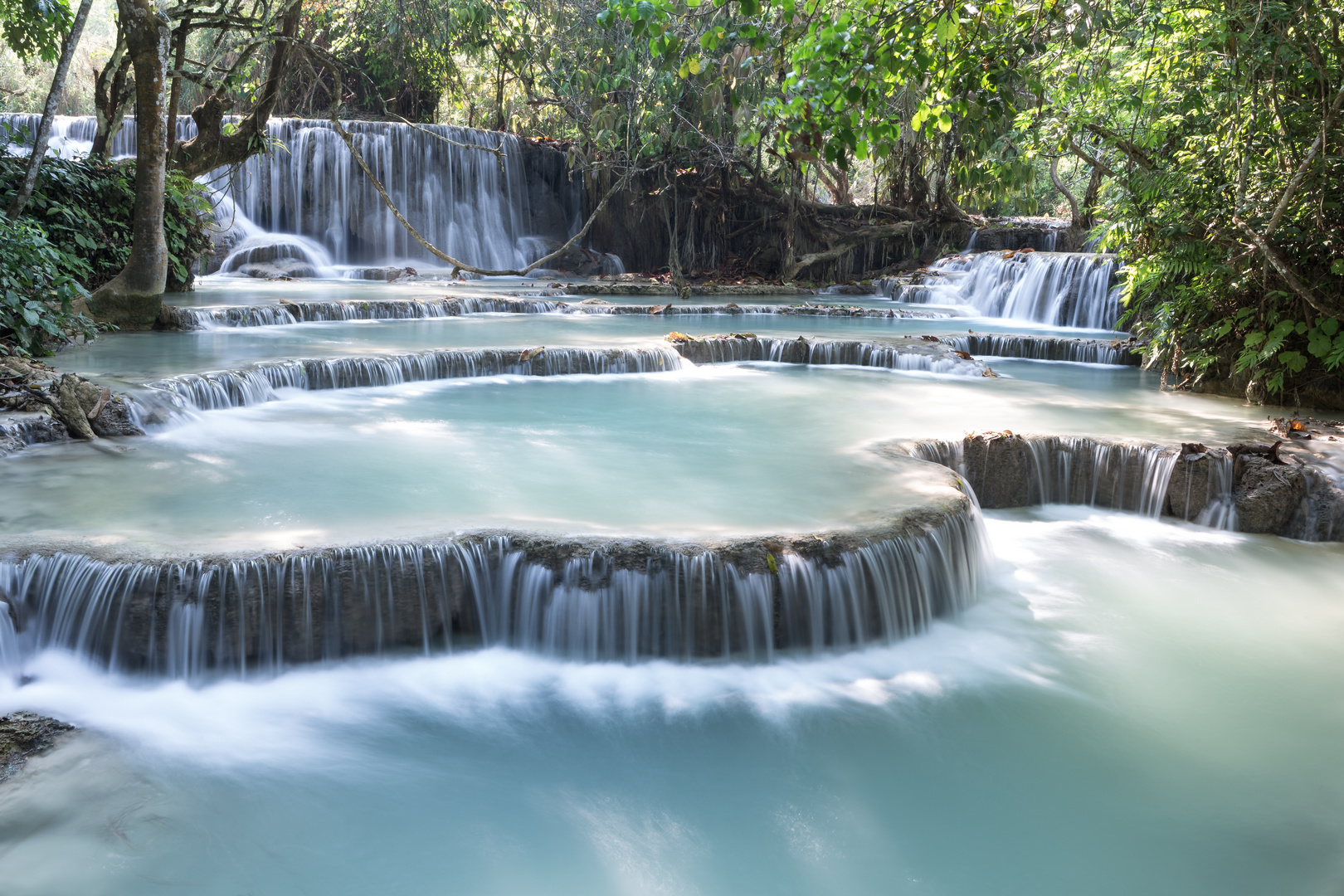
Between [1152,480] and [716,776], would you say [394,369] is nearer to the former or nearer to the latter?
[716,776]

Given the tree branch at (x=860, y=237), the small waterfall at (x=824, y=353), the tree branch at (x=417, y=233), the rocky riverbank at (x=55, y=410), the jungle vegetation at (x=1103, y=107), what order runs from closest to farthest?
the jungle vegetation at (x=1103, y=107) < the rocky riverbank at (x=55, y=410) < the tree branch at (x=417, y=233) < the small waterfall at (x=824, y=353) < the tree branch at (x=860, y=237)

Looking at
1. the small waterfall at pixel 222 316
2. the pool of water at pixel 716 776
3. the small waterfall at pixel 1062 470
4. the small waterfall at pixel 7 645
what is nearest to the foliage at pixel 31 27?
the small waterfall at pixel 222 316

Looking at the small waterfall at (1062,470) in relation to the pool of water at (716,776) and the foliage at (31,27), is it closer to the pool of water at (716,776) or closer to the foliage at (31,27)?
the pool of water at (716,776)

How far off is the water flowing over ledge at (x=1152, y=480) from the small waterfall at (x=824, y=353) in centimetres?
361

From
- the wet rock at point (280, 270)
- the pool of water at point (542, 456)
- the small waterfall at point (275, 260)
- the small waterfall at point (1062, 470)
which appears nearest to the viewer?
the pool of water at point (542, 456)

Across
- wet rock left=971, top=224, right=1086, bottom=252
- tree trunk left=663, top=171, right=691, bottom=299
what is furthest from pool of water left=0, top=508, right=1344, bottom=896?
wet rock left=971, top=224, right=1086, bottom=252

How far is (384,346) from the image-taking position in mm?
9320

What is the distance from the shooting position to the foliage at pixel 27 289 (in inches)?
258

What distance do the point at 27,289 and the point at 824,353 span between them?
768cm

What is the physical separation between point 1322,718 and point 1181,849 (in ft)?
4.46

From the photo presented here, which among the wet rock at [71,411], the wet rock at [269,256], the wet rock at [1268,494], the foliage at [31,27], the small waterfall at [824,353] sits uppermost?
the foliage at [31,27]

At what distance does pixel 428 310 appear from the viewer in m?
12.8

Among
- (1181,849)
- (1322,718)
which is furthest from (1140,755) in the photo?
(1322,718)

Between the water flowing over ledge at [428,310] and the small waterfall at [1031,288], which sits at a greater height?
the small waterfall at [1031,288]
